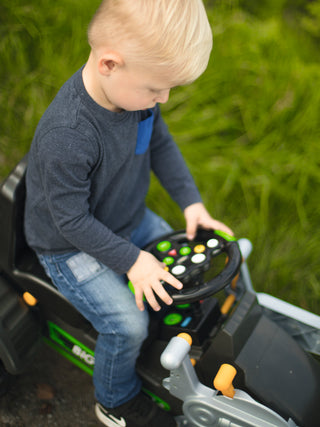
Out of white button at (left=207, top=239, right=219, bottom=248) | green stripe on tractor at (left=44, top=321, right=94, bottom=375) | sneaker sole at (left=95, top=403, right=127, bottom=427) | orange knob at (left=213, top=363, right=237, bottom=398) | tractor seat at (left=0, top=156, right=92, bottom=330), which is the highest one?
white button at (left=207, top=239, right=219, bottom=248)

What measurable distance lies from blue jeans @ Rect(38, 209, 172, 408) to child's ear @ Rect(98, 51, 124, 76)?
50 centimetres

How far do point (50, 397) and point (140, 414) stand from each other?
396 millimetres

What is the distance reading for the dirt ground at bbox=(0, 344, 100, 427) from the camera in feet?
4.53

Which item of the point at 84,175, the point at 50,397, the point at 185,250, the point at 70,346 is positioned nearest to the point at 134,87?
the point at 84,175

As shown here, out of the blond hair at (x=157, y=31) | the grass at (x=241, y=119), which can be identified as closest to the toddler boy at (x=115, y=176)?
the blond hair at (x=157, y=31)

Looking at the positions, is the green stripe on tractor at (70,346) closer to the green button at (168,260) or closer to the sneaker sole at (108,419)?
the sneaker sole at (108,419)

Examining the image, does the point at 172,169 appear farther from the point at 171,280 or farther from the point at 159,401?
the point at 159,401

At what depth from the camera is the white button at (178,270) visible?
100cm

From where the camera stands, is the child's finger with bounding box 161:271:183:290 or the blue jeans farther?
the blue jeans

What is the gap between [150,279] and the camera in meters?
0.98

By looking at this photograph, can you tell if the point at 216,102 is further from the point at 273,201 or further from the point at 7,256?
the point at 7,256

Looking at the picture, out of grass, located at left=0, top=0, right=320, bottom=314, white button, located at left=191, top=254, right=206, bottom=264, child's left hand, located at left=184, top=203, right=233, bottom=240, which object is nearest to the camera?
white button, located at left=191, top=254, right=206, bottom=264

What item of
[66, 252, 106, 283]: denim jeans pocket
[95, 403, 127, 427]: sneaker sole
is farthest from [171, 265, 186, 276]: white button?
[95, 403, 127, 427]: sneaker sole

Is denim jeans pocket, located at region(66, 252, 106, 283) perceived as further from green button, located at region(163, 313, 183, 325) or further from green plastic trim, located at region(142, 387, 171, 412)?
green plastic trim, located at region(142, 387, 171, 412)
